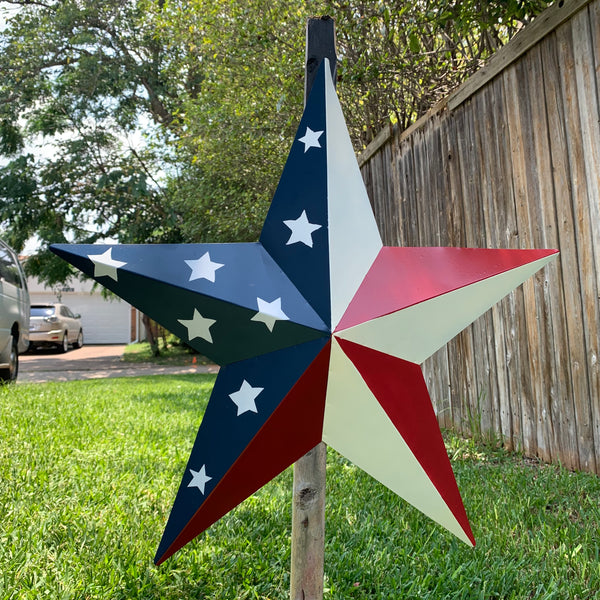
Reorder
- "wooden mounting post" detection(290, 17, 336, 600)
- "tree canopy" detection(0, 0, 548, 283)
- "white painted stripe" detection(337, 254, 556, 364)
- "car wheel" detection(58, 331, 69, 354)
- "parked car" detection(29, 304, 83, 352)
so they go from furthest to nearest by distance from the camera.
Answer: "car wheel" detection(58, 331, 69, 354), "parked car" detection(29, 304, 83, 352), "tree canopy" detection(0, 0, 548, 283), "wooden mounting post" detection(290, 17, 336, 600), "white painted stripe" detection(337, 254, 556, 364)

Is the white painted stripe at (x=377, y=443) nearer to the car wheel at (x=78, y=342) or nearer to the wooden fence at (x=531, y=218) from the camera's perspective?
the wooden fence at (x=531, y=218)

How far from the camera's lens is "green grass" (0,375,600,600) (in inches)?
75.4

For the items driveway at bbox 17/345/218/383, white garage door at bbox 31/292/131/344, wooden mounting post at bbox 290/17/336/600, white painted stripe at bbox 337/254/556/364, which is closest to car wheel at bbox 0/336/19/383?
driveway at bbox 17/345/218/383

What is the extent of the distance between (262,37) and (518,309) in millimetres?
3734

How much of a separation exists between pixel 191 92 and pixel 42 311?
377 inches

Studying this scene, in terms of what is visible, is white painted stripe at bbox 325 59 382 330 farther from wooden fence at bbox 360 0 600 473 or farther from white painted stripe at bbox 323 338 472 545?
wooden fence at bbox 360 0 600 473

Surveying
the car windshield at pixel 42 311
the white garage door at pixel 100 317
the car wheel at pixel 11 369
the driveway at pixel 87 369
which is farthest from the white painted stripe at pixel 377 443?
the white garage door at pixel 100 317

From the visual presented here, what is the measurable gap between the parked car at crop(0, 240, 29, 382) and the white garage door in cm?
1707

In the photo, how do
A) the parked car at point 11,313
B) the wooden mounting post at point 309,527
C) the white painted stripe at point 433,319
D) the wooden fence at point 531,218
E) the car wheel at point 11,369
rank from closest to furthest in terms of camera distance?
the white painted stripe at point 433,319, the wooden mounting post at point 309,527, the wooden fence at point 531,218, the parked car at point 11,313, the car wheel at point 11,369

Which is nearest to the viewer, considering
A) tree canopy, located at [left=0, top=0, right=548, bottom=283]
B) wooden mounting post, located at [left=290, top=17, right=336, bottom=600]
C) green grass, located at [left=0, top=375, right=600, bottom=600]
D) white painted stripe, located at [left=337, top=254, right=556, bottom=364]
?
white painted stripe, located at [left=337, top=254, right=556, bottom=364]

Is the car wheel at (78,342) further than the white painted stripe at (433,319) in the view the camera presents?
Yes

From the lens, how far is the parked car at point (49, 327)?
16.8 meters

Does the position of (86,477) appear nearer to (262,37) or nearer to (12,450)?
(12,450)

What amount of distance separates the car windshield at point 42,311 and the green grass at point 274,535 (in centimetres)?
1481
